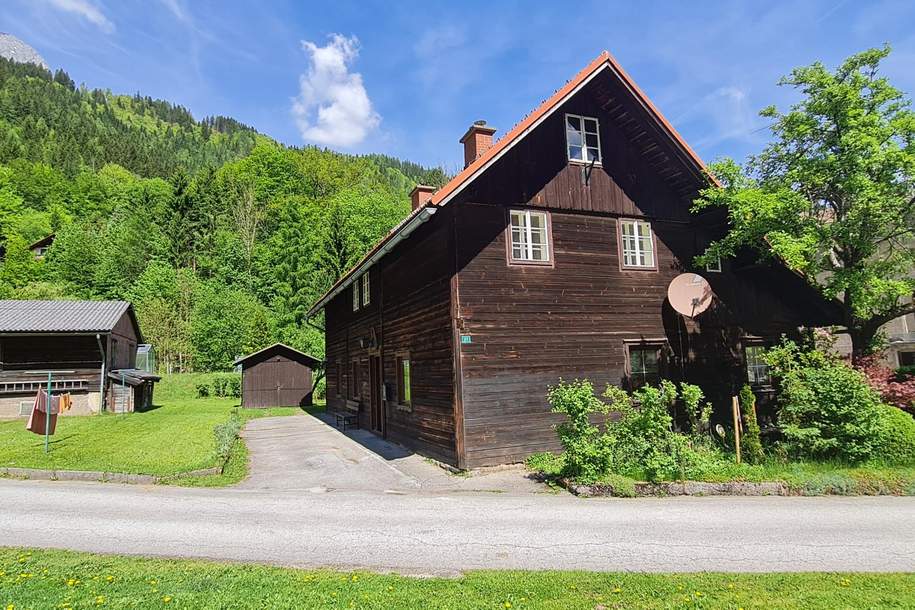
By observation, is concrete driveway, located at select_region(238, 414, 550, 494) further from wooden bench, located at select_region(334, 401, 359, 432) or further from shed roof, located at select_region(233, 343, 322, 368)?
shed roof, located at select_region(233, 343, 322, 368)

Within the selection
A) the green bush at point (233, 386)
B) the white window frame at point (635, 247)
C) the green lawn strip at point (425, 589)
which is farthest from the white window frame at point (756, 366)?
the green bush at point (233, 386)

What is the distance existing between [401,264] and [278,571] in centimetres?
1013

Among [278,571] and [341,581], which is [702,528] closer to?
[341,581]

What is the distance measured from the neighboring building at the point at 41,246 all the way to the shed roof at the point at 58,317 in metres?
43.4

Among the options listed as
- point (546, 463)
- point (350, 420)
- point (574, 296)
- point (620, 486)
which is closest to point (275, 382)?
point (350, 420)

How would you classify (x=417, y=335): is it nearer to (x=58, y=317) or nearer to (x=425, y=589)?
(x=425, y=589)

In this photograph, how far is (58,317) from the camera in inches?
1032

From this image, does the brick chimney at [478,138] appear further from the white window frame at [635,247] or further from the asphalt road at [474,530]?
the asphalt road at [474,530]

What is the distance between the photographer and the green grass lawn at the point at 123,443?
488 inches

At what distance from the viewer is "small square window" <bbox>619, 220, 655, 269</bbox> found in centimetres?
1391

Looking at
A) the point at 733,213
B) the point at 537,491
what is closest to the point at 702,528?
the point at 537,491

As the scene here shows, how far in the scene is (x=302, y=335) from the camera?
4475cm

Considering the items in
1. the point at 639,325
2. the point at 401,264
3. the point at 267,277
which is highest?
the point at 267,277

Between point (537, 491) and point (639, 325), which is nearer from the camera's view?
point (537, 491)
